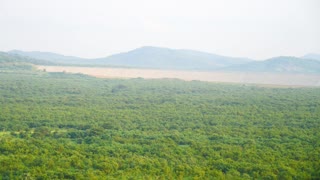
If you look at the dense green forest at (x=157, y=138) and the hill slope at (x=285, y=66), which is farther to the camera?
the hill slope at (x=285, y=66)

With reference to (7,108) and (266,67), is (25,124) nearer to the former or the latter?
(7,108)

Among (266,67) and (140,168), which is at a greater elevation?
(266,67)

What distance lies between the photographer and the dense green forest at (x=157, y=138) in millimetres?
30797

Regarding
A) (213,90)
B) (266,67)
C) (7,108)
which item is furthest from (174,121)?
(266,67)

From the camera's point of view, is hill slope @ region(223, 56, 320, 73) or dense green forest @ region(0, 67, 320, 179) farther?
hill slope @ region(223, 56, 320, 73)

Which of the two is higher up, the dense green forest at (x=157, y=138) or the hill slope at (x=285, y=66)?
the hill slope at (x=285, y=66)

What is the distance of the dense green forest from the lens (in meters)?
30.8

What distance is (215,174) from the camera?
30391mm

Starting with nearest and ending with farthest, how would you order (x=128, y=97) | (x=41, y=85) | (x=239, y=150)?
(x=239, y=150) → (x=128, y=97) → (x=41, y=85)

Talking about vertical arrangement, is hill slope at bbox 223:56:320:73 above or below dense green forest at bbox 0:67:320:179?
above

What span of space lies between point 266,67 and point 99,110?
126 metres

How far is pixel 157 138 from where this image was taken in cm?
4169

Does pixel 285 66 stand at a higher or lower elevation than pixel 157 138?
higher

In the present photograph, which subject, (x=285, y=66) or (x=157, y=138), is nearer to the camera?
(x=157, y=138)
